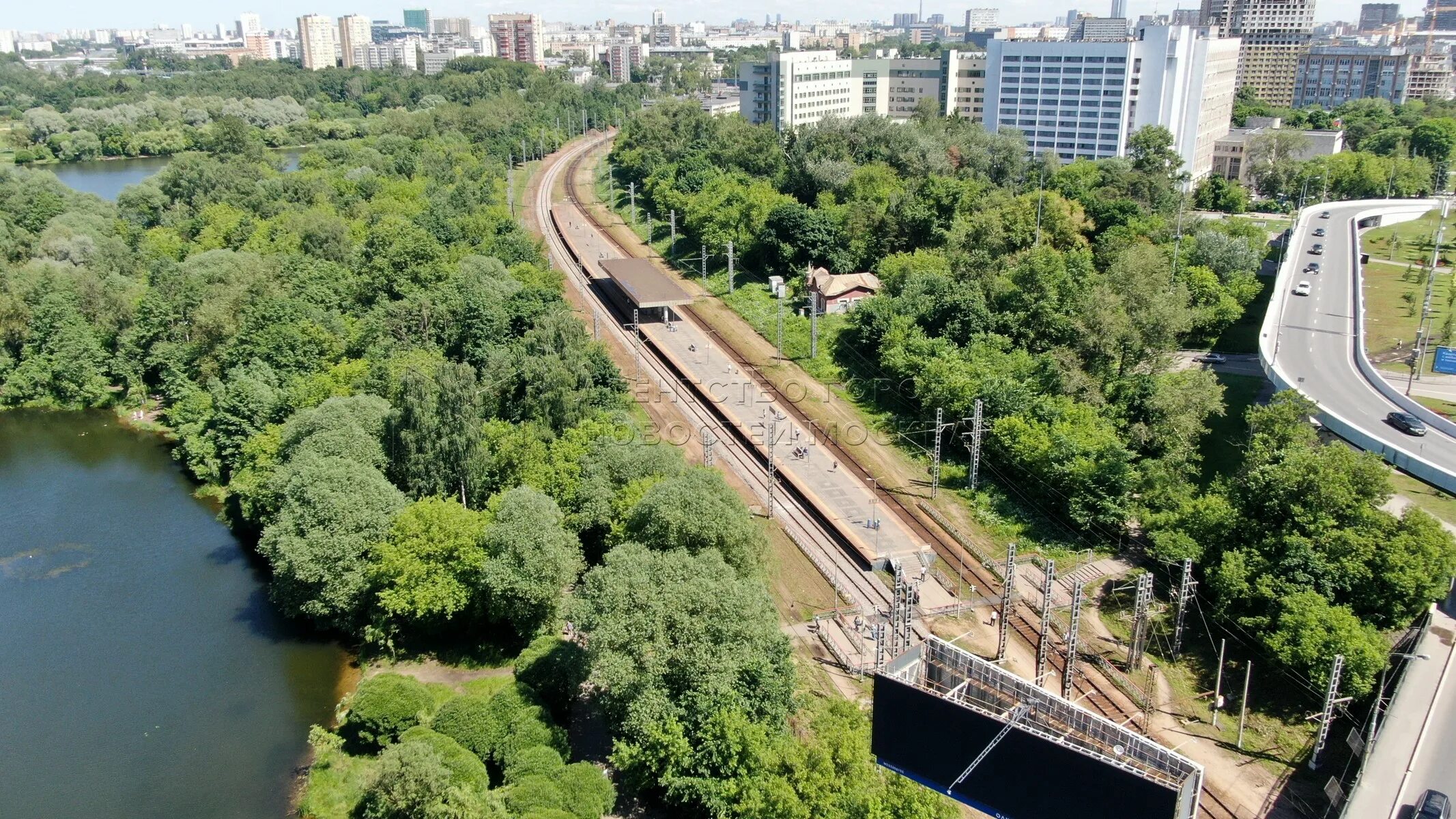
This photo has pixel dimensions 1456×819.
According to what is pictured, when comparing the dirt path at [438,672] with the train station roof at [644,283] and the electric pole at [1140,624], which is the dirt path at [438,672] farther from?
the train station roof at [644,283]

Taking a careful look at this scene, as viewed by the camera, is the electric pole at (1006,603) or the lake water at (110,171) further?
the lake water at (110,171)

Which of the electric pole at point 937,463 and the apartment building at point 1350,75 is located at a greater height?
the apartment building at point 1350,75

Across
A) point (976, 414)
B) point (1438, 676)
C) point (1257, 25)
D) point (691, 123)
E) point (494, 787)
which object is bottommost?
point (494, 787)

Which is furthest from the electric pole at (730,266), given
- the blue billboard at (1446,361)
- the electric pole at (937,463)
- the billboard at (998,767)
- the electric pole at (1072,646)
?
the billboard at (998,767)

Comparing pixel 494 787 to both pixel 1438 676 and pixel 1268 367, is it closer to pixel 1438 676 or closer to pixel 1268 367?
pixel 1438 676

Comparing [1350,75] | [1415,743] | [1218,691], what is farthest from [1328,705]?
[1350,75]

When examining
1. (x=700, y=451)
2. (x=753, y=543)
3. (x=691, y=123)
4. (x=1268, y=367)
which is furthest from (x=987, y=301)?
(x=691, y=123)

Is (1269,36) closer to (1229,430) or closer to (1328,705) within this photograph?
(1229,430)
